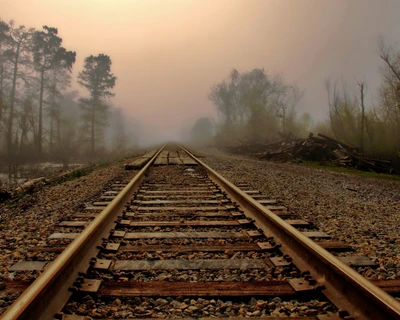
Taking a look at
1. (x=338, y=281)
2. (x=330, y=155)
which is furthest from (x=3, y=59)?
(x=338, y=281)

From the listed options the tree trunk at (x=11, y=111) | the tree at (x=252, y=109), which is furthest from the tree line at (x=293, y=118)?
the tree trunk at (x=11, y=111)

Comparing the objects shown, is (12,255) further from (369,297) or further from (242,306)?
(369,297)

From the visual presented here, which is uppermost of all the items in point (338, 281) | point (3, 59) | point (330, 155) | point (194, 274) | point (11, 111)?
point (3, 59)

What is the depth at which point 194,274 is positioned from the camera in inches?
91.4

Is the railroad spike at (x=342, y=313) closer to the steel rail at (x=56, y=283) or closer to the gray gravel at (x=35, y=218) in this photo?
the steel rail at (x=56, y=283)

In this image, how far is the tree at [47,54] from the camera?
26.6 metres

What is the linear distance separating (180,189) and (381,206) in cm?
356

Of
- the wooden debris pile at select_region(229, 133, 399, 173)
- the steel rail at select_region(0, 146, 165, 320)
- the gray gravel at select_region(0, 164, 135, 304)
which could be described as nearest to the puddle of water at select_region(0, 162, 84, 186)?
the gray gravel at select_region(0, 164, 135, 304)

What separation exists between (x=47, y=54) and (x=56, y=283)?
3062cm

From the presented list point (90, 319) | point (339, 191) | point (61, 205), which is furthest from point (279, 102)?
point (90, 319)

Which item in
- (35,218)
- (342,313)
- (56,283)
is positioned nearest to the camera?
(342,313)

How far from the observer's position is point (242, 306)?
1876mm

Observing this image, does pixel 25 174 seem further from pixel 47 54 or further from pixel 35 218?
pixel 47 54

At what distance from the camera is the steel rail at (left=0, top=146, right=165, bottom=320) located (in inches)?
60.5
